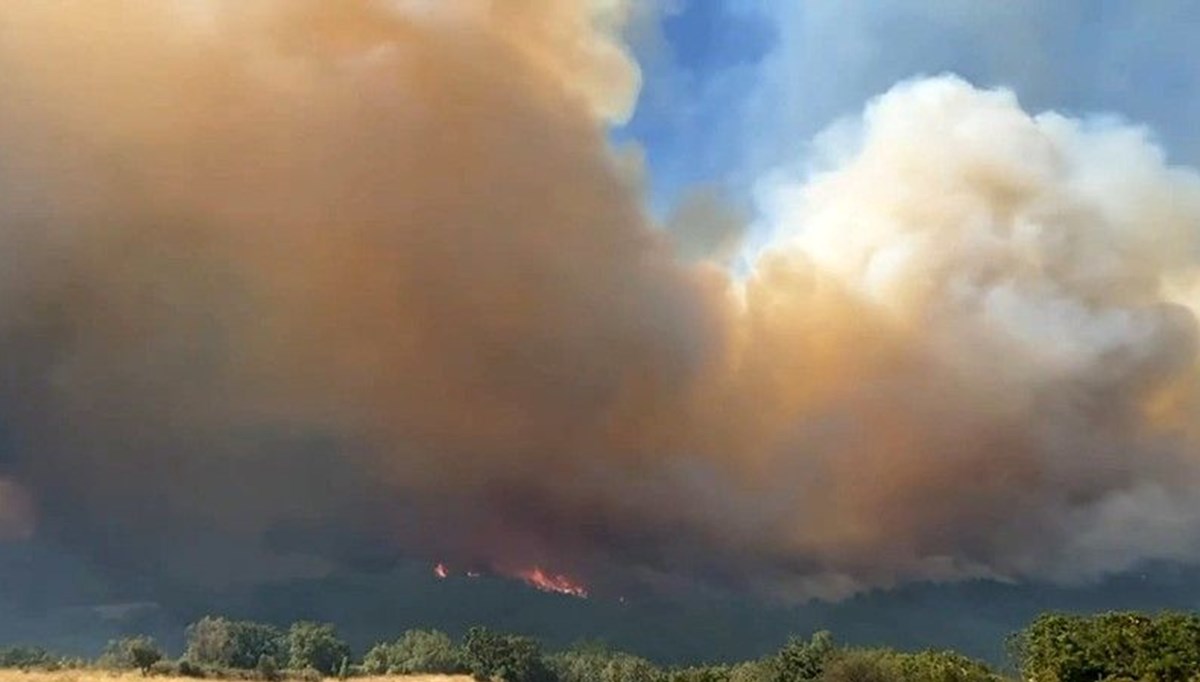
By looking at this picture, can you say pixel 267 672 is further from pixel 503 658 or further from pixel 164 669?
pixel 503 658

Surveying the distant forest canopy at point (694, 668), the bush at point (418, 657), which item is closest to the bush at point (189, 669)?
the distant forest canopy at point (694, 668)

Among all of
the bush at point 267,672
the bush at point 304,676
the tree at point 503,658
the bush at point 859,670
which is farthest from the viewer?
the tree at point 503,658

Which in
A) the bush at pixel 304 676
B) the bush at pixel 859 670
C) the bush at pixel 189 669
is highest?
the bush at pixel 859 670

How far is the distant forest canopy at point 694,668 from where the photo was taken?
100 meters

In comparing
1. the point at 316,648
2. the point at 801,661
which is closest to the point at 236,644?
the point at 316,648

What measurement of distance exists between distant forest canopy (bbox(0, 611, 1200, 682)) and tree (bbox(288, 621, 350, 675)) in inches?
9.2

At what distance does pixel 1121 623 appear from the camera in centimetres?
10294

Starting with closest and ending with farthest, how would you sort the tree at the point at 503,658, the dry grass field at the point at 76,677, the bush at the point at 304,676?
the dry grass field at the point at 76,677
the bush at the point at 304,676
the tree at the point at 503,658

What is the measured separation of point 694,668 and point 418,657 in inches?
2085

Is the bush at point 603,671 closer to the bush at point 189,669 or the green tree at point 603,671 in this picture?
the green tree at point 603,671

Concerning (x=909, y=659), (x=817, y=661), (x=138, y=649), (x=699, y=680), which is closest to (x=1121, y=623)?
(x=909, y=659)

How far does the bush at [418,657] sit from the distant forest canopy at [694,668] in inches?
9.1

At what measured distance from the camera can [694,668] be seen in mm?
144875

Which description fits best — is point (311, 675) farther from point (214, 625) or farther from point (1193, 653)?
point (1193, 653)
